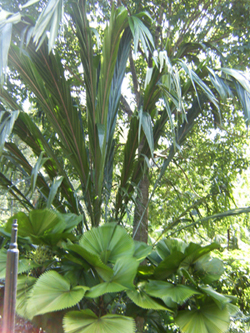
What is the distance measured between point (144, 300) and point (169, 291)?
143 mm

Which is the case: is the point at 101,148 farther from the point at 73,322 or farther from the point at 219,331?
the point at 219,331

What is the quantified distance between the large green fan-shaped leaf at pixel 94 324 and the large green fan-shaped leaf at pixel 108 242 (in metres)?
0.31

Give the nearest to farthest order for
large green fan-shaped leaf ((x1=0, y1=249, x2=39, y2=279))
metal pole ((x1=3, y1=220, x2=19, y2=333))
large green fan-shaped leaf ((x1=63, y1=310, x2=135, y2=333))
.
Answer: metal pole ((x1=3, y1=220, x2=19, y2=333)) < large green fan-shaped leaf ((x1=63, y1=310, x2=135, y2=333)) < large green fan-shaped leaf ((x1=0, y1=249, x2=39, y2=279))

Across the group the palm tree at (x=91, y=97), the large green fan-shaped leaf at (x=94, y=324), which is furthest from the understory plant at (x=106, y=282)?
the palm tree at (x=91, y=97)

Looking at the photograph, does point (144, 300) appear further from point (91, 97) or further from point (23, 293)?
point (91, 97)

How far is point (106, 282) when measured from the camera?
134 cm

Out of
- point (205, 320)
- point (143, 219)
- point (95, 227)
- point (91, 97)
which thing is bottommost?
point (205, 320)

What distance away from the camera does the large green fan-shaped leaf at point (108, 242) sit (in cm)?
150

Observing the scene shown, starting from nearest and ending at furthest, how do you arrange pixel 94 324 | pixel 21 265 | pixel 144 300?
1. pixel 94 324
2. pixel 144 300
3. pixel 21 265

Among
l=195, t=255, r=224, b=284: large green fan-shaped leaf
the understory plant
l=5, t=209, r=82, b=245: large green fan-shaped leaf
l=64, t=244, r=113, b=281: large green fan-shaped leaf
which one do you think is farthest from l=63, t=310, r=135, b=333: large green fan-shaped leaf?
l=195, t=255, r=224, b=284: large green fan-shaped leaf

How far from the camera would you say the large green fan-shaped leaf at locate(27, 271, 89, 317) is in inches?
46.9

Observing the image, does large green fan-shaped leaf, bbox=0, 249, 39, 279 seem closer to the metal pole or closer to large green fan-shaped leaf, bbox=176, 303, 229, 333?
the metal pole

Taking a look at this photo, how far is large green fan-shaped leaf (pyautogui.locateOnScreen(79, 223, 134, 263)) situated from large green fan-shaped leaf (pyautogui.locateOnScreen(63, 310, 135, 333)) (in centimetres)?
31

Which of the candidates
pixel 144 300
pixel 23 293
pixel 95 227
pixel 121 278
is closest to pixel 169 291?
pixel 144 300
